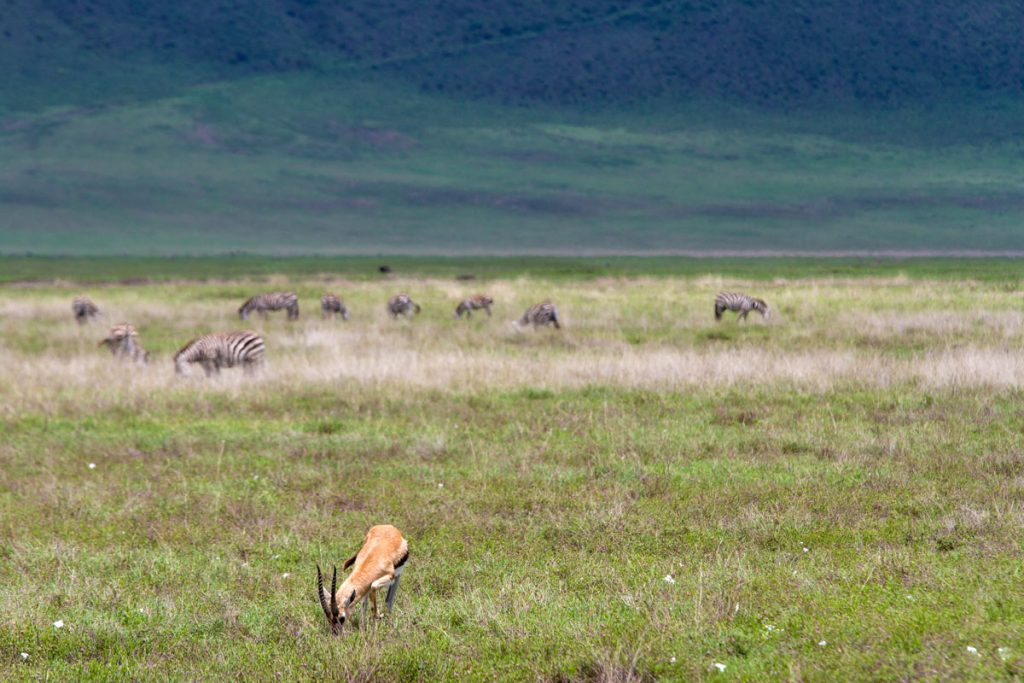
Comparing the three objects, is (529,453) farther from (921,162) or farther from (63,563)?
(921,162)

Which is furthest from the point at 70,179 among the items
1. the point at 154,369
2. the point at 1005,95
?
the point at 154,369

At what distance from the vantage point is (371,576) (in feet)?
26.4

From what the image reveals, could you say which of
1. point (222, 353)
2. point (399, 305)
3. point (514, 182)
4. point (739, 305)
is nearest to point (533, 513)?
point (222, 353)

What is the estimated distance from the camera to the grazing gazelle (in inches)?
307

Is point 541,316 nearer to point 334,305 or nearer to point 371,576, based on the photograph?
point 334,305

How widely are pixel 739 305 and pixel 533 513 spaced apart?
23.6 meters

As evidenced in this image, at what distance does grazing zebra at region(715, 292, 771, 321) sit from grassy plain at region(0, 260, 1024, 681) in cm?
993

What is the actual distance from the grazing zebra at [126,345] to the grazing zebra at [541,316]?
10.8 meters

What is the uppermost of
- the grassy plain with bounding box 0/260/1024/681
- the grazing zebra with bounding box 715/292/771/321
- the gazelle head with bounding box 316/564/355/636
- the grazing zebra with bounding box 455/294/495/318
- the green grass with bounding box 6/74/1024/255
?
the green grass with bounding box 6/74/1024/255

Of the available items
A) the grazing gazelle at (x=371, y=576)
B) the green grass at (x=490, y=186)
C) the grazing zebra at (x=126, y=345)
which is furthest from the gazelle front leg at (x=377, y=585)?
the green grass at (x=490, y=186)

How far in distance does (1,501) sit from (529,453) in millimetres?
5772

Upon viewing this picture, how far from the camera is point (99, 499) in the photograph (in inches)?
488

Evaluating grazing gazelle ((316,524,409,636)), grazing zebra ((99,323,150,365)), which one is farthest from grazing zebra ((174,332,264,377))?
grazing gazelle ((316,524,409,636))

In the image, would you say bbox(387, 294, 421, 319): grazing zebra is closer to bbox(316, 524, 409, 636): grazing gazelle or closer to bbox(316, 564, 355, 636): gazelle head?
bbox(316, 524, 409, 636): grazing gazelle
